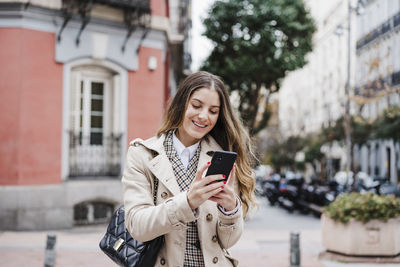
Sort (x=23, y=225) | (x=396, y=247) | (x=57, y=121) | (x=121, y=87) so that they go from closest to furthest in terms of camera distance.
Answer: (x=396, y=247) → (x=23, y=225) → (x=57, y=121) → (x=121, y=87)

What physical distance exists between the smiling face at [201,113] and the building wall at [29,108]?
9339 mm

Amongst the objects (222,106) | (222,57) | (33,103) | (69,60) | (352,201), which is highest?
(222,57)

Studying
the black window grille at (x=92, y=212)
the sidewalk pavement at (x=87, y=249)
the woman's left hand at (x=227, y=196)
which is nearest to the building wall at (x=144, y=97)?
the black window grille at (x=92, y=212)

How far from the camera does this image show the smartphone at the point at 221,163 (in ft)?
6.37

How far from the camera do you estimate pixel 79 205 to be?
11.6m

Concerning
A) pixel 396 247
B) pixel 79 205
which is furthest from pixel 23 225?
pixel 396 247

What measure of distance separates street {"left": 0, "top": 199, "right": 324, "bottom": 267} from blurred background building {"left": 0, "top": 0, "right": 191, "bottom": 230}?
0.77 m

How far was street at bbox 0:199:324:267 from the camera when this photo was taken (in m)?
7.91

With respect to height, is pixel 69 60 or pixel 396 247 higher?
pixel 69 60

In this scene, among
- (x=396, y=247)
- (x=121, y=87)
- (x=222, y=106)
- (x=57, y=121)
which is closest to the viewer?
(x=222, y=106)

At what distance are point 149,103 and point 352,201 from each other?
6.60 m

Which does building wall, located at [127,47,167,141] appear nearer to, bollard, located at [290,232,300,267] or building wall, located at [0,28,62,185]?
building wall, located at [0,28,62,185]

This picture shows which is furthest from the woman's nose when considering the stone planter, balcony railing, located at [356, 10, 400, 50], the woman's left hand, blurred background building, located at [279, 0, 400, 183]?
balcony railing, located at [356, 10, 400, 50]

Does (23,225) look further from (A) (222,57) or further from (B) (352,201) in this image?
(A) (222,57)
